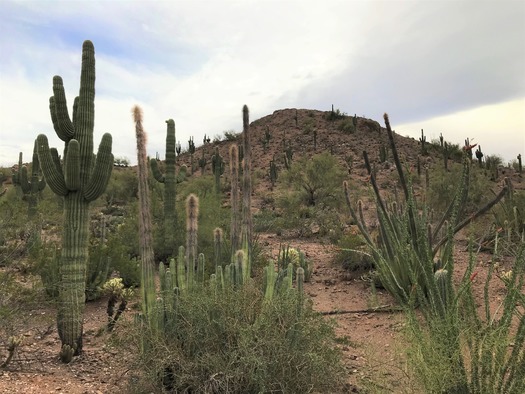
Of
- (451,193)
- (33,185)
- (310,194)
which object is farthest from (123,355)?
(310,194)

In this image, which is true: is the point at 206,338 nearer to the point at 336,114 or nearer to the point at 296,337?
the point at 296,337

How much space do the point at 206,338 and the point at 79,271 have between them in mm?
2728

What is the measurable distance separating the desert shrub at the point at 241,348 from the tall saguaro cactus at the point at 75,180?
6.13 ft

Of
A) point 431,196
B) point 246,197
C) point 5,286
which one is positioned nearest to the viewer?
point 5,286

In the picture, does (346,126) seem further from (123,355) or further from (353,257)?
(123,355)

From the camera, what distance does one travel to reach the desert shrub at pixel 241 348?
4.25 meters

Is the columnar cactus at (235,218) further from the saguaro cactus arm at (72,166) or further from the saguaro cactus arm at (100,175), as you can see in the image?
the saguaro cactus arm at (72,166)

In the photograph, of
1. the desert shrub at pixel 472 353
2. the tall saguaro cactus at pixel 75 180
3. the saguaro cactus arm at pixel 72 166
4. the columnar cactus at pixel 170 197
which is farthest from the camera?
the columnar cactus at pixel 170 197

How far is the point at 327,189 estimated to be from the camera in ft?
80.6

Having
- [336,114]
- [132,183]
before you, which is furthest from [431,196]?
[336,114]

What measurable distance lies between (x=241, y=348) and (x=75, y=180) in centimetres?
374

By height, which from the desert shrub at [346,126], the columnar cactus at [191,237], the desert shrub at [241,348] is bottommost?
the desert shrub at [241,348]

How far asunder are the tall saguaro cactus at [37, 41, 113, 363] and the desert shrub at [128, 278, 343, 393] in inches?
73.5

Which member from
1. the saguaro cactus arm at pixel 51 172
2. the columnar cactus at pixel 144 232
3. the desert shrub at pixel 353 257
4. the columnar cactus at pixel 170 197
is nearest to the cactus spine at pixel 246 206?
the columnar cactus at pixel 144 232
